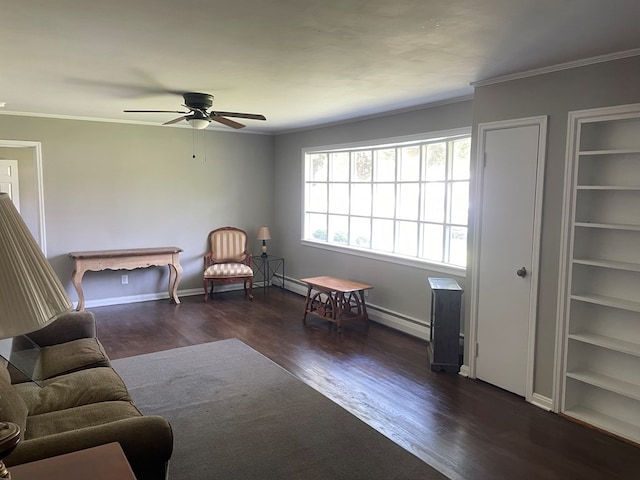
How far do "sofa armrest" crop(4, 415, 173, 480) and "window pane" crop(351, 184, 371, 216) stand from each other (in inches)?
163

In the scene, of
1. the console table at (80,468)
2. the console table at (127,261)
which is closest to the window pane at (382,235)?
the console table at (127,261)

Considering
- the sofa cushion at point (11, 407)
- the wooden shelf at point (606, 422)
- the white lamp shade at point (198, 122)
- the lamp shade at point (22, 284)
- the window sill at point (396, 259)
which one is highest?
the white lamp shade at point (198, 122)

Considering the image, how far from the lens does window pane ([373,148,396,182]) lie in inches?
210

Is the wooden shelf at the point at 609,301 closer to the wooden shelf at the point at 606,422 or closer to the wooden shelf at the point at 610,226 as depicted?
the wooden shelf at the point at 610,226

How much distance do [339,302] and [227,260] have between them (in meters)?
2.30

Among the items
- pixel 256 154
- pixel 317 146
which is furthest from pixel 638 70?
pixel 256 154

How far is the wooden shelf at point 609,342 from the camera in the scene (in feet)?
9.52

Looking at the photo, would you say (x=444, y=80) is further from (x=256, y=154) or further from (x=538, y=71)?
(x=256, y=154)

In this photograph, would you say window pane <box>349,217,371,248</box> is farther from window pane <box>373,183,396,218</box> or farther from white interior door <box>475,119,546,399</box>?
white interior door <box>475,119,546,399</box>

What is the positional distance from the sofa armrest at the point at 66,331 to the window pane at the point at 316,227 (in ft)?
11.8

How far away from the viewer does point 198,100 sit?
13.6 ft

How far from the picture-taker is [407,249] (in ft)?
17.1

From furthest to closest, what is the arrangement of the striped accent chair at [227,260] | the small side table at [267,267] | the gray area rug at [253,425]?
the small side table at [267,267] < the striped accent chair at [227,260] < the gray area rug at [253,425]

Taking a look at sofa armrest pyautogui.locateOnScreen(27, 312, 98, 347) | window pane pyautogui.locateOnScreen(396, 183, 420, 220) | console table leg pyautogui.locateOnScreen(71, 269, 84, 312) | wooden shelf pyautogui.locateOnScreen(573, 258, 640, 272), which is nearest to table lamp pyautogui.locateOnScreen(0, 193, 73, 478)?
sofa armrest pyautogui.locateOnScreen(27, 312, 98, 347)
